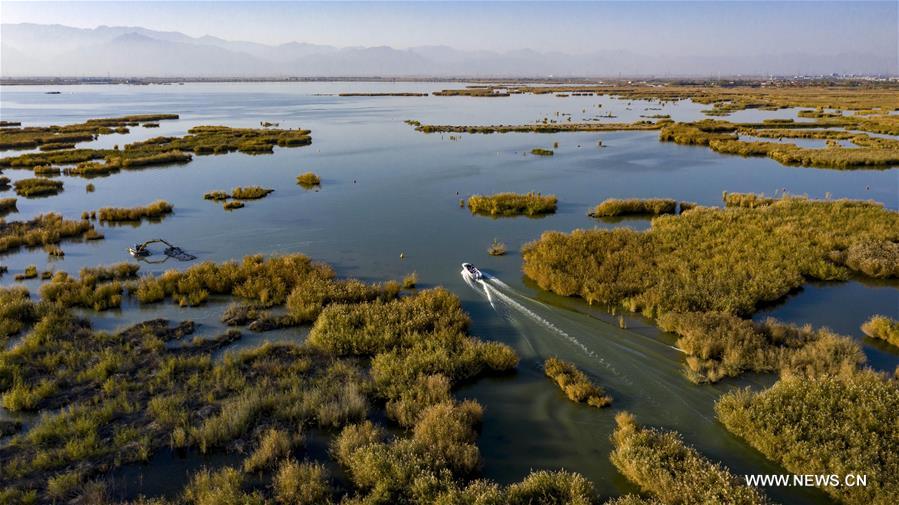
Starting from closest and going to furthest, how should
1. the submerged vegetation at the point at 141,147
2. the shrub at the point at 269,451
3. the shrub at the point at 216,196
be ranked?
the shrub at the point at 269,451 < the shrub at the point at 216,196 < the submerged vegetation at the point at 141,147

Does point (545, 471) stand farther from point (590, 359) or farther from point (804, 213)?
point (804, 213)

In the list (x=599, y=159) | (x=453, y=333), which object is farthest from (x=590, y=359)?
(x=599, y=159)

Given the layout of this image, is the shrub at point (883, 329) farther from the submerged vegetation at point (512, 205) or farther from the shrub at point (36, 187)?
the shrub at point (36, 187)

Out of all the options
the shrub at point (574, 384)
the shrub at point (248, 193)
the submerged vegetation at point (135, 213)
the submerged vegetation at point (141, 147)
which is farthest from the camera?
the submerged vegetation at point (141, 147)

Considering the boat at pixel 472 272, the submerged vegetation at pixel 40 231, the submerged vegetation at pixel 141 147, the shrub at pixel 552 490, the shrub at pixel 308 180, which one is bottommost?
the shrub at pixel 552 490

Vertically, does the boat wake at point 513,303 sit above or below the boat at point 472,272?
below

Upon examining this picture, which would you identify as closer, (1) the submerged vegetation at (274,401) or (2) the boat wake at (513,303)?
(1) the submerged vegetation at (274,401)

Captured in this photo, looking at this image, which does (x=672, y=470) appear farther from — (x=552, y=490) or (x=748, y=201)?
(x=748, y=201)

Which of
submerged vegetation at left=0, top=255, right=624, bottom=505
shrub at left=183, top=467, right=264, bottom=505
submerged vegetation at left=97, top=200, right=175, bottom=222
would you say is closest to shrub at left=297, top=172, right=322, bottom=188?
submerged vegetation at left=97, top=200, right=175, bottom=222

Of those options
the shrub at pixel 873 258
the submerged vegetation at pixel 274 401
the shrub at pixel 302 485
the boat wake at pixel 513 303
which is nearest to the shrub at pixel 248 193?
the submerged vegetation at pixel 274 401
